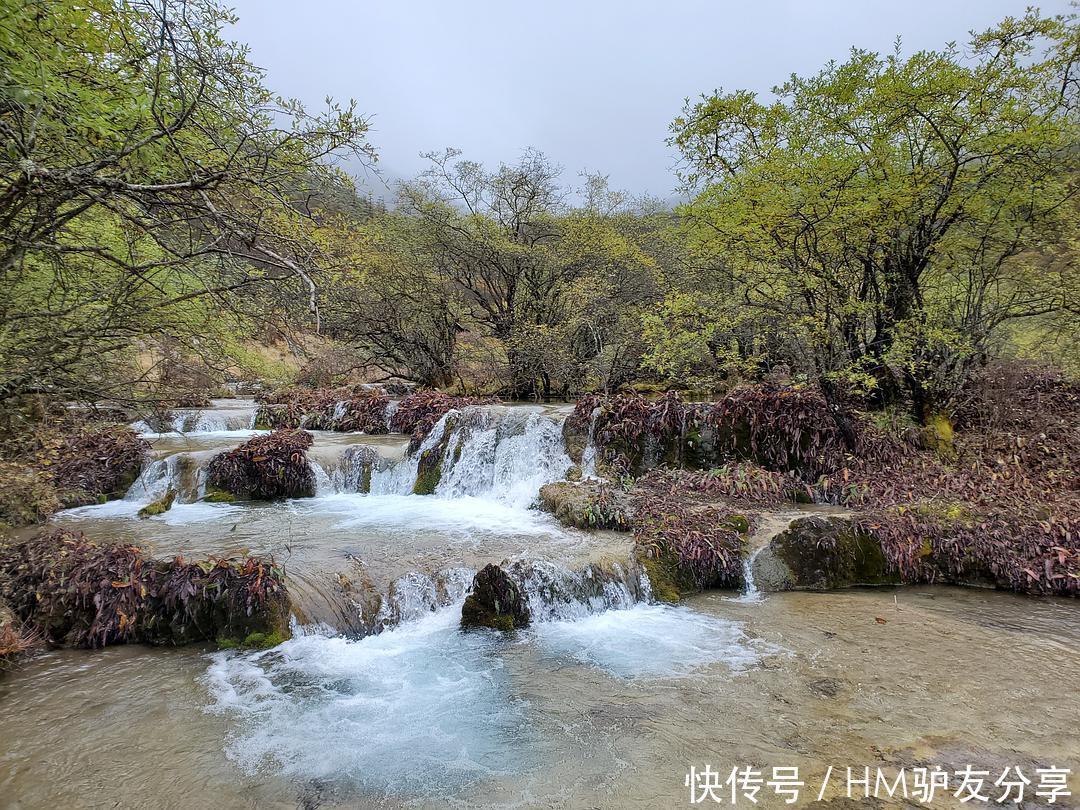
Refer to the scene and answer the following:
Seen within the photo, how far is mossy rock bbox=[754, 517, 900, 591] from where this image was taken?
644cm

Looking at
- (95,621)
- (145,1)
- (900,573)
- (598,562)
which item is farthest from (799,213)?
(95,621)

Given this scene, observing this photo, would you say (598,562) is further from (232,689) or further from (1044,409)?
(1044,409)

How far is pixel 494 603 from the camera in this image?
5.64 m

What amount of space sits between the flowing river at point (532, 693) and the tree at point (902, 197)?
4.10 meters

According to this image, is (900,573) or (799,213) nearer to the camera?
(900,573)

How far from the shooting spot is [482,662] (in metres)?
4.88

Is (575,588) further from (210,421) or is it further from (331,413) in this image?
(210,421)

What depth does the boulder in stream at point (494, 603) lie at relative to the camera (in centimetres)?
560

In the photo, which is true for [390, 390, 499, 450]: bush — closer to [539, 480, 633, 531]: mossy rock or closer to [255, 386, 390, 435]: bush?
[255, 386, 390, 435]: bush

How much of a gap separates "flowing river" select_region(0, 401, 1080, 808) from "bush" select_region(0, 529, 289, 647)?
229 mm

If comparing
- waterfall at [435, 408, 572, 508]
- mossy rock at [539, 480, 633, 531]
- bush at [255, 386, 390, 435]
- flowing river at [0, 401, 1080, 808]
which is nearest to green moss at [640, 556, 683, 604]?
flowing river at [0, 401, 1080, 808]

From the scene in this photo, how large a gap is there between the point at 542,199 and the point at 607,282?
3662 mm

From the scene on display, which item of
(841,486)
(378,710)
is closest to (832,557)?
(841,486)

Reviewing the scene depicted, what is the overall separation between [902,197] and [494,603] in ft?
24.5
